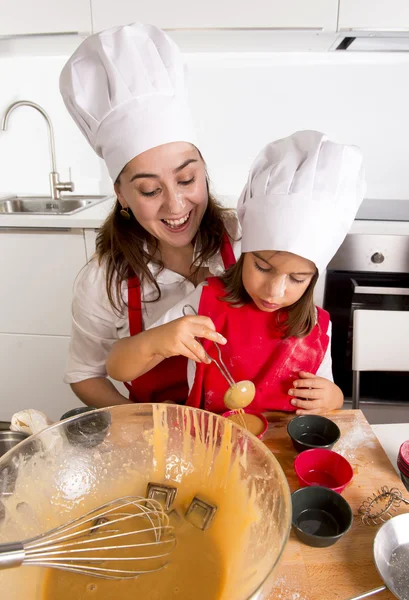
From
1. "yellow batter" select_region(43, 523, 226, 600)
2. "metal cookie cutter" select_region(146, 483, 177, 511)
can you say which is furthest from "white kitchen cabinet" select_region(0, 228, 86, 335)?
→ "yellow batter" select_region(43, 523, 226, 600)

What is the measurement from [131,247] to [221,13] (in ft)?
3.30

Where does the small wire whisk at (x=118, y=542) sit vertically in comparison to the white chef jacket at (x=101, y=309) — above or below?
below

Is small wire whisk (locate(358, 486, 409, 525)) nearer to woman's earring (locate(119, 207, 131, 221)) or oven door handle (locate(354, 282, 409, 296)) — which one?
woman's earring (locate(119, 207, 131, 221))

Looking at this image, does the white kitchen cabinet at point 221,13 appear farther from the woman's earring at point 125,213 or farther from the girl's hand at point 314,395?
the girl's hand at point 314,395

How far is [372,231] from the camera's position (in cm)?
152

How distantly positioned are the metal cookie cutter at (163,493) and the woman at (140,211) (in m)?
0.26

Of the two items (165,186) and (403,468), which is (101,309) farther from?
(403,468)

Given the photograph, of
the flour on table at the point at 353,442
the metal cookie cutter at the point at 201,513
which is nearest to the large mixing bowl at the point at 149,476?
the metal cookie cutter at the point at 201,513

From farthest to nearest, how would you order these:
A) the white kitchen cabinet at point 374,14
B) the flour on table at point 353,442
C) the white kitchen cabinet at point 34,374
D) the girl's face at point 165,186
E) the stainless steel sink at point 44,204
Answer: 1. the stainless steel sink at point 44,204
2. the white kitchen cabinet at point 34,374
3. the white kitchen cabinet at point 374,14
4. the girl's face at point 165,186
5. the flour on table at point 353,442

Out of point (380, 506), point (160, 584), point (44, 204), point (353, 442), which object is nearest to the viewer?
point (160, 584)

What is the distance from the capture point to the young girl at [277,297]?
29.2 inches

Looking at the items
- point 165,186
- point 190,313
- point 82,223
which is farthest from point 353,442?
point 82,223

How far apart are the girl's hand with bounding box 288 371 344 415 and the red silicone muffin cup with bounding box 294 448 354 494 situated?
6.7 inches

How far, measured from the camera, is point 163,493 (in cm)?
60
